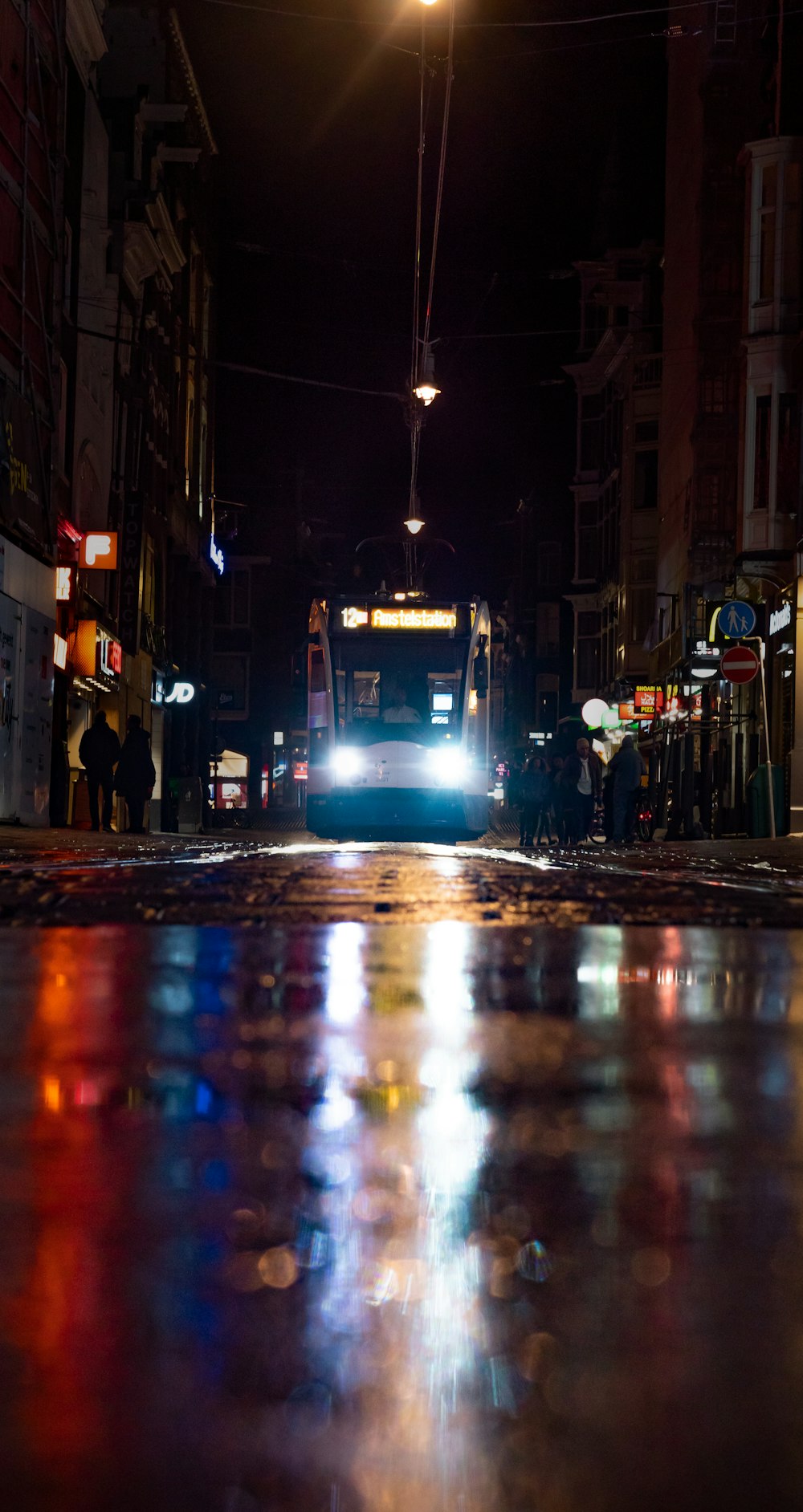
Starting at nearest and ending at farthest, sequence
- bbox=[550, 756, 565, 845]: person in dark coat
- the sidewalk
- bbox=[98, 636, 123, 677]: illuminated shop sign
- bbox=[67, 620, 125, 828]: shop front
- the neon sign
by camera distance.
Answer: the sidewalk < bbox=[550, 756, 565, 845]: person in dark coat < bbox=[67, 620, 125, 828]: shop front < bbox=[98, 636, 123, 677]: illuminated shop sign < the neon sign

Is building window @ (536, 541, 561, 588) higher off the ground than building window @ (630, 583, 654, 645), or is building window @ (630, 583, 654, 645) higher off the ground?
building window @ (536, 541, 561, 588)

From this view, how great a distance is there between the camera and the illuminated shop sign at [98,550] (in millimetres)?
35938

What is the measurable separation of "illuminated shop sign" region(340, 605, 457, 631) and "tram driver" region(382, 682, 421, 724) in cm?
87

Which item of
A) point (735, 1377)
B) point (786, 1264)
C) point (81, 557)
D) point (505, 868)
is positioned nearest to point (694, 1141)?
point (786, 1264)

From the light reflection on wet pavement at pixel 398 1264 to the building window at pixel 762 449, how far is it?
1232 inches

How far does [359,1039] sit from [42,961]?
2245mm

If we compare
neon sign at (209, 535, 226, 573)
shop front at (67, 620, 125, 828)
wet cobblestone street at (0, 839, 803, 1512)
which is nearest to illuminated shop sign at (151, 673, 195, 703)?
shop front at (67, 620, 125, 828)

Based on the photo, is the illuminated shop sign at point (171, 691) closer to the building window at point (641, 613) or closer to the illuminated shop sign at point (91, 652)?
the illuminated shop sign at point (91, 652)

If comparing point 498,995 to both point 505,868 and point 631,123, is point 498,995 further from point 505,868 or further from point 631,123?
point 631,123

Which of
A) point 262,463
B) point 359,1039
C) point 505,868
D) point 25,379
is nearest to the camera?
point 359,1039

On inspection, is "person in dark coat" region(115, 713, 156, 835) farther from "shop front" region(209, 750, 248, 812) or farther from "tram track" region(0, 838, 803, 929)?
"shop front" region(209, 750, 248, 812)

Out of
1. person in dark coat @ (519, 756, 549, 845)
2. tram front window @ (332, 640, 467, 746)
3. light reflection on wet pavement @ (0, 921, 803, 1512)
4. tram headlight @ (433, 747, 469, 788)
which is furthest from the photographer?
person in dark coat @ (519, 756, 549, 845)

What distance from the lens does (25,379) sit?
2828 cm

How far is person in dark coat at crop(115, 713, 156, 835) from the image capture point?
30.2 meters
